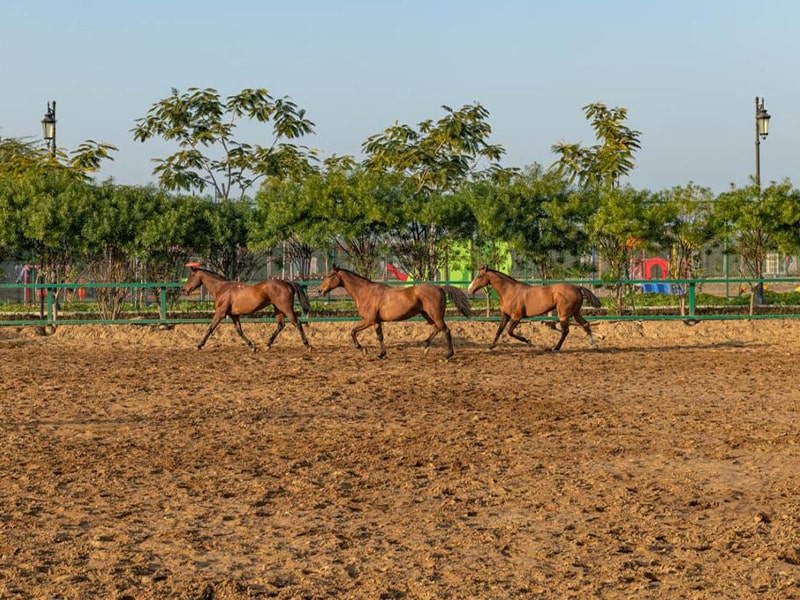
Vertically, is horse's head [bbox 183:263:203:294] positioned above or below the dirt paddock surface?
above

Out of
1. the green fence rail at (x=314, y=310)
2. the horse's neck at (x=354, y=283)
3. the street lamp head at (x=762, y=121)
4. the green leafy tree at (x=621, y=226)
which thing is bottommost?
the green fence rail at (x=314, y=310)

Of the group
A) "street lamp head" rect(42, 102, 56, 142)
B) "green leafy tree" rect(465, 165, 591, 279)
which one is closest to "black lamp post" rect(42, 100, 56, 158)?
"street lamp head" rect(42, 102, 56, 142)

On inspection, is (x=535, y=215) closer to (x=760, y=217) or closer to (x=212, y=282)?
(x=760, y=217)

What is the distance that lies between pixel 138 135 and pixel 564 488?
24965 millimetres

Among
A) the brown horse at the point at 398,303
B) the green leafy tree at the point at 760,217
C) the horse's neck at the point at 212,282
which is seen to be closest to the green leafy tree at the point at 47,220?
the horse's neck at the point at 212,282

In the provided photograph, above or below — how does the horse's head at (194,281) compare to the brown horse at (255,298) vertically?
above

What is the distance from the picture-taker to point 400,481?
25.2ft

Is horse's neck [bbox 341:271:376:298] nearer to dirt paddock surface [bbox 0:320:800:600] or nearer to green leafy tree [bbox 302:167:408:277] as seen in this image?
dirt paddock surface [bbox 0:320:800:600]

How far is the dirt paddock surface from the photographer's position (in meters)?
5.46

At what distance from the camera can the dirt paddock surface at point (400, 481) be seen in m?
5.46

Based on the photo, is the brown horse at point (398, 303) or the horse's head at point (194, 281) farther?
the horse's head at point (194, 281)

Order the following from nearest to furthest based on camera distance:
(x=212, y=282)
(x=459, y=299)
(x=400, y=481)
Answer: (x=400, y=481) → (x=459, y=299) → (x=212, y=282)

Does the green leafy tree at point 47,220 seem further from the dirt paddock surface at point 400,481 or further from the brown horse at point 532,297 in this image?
the brown horse at point 532,297

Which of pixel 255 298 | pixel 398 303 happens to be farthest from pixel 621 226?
pixel 255 298
